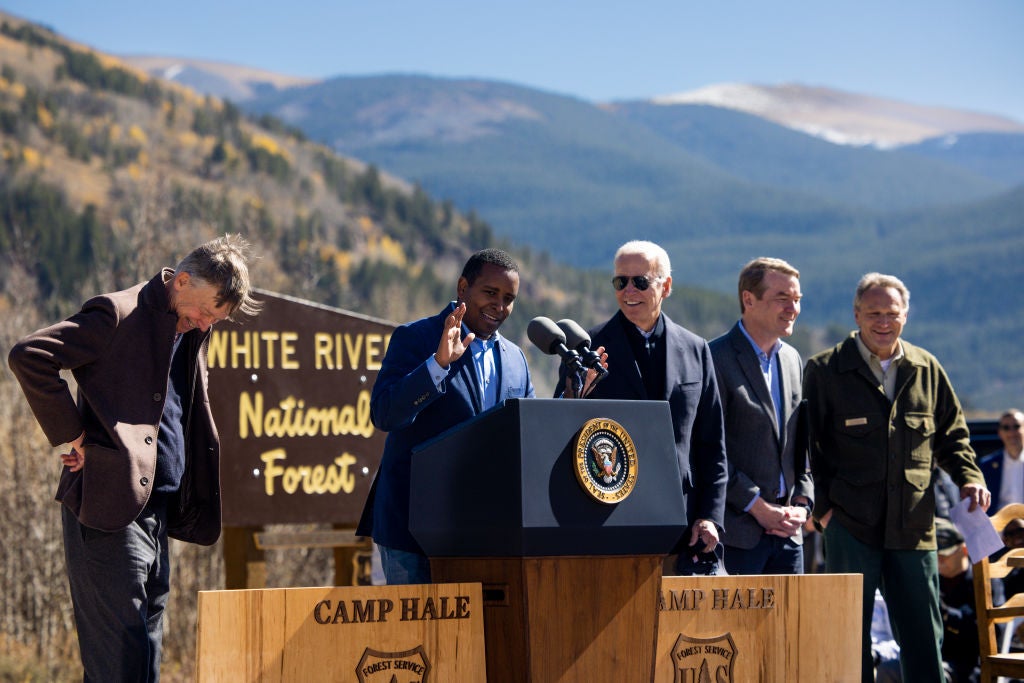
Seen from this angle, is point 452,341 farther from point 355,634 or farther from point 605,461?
point 355,634

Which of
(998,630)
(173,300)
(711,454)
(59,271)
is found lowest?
(998,630)

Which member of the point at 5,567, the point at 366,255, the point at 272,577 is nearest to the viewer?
the point at 5,567

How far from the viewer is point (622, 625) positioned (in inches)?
122

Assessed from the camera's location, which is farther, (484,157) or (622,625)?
(484,157)

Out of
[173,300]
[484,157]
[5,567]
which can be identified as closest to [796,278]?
[173,300]

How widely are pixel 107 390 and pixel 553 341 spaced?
137 cm

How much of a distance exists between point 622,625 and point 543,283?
4910 cm

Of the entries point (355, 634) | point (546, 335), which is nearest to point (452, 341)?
point (546, 335)

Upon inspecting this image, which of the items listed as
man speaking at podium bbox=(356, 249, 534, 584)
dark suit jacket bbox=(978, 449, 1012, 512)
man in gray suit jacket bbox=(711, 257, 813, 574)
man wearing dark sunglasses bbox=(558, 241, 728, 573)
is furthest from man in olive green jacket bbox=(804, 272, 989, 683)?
dark suit jacket bbox=(978, 449, 1012, 512)

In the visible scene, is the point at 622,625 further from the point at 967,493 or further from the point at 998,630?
the point at 998,630

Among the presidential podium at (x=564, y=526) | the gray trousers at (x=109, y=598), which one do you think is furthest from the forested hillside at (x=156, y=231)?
the presidential podium at (x=564, y=526)

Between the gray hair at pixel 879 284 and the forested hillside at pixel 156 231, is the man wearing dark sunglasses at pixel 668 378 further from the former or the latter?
the forested hillside at pixel 156 231

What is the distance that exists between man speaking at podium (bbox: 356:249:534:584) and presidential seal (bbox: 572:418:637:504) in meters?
0.79

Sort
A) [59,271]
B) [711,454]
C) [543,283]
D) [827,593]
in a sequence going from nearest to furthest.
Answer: [827,593], [711,454], [59,271], [543,283]
